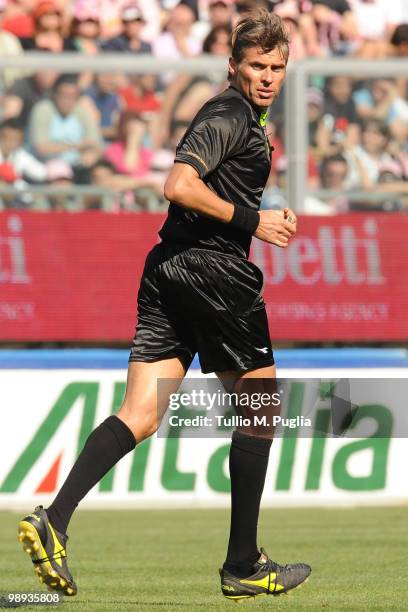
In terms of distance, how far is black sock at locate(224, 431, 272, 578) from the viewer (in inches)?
219

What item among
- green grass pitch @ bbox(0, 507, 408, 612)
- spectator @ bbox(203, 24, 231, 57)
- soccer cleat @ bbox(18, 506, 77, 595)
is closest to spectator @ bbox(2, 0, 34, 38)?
spectator @ bbox(203, 24, 231, 57)

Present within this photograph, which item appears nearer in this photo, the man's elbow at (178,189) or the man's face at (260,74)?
the man's elbow at (178,189)

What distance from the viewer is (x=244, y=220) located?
533cm

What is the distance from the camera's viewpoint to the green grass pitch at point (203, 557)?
577 centimetres

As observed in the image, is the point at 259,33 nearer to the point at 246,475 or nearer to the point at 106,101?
the point at 246,475

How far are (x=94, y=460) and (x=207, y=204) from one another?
1.08 m

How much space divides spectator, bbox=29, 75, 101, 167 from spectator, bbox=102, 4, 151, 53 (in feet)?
9.58

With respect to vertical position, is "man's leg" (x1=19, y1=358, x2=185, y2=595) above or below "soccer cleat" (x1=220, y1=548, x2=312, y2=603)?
above

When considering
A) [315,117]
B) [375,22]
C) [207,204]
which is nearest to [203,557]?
[207,204]

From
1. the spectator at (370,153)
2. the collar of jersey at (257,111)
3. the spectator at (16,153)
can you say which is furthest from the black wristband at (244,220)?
the spectator at (370,153)

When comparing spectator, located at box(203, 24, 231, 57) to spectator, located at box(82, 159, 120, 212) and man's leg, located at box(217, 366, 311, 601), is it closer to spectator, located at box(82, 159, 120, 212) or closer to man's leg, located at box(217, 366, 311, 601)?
spectator, located at box(82, 159, 120, 212)

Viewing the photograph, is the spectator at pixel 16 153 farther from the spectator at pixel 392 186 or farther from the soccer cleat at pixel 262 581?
the soccer cleat at pixel 262 581

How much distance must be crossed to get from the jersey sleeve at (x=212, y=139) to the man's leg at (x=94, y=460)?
2.73 ft

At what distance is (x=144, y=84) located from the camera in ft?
35.0
